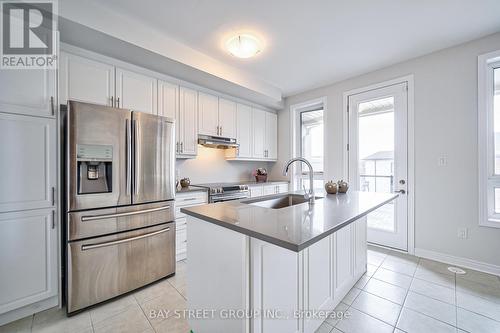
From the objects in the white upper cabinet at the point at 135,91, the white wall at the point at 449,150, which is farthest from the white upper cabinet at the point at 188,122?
the white wall at the point at 449,150

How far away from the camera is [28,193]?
1.67 m

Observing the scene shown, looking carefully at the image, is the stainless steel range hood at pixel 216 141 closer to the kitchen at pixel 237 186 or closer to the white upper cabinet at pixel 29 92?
the kitchen at pixel 237 186

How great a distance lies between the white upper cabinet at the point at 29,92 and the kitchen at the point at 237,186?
0.4 inches

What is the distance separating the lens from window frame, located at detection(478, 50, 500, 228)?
7.70 feet

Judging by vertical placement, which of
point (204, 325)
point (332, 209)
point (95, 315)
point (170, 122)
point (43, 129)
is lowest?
point (95, 315)

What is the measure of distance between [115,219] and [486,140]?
13.1 feet

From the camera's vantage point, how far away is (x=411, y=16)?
2053 mm

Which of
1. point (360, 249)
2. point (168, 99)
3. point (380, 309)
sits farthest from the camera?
point (168, 99)

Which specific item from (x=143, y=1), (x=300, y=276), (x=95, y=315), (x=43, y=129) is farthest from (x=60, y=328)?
(x=143, y=1)

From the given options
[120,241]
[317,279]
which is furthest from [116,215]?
[317,279]

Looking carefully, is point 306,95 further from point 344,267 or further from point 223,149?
point 344,267

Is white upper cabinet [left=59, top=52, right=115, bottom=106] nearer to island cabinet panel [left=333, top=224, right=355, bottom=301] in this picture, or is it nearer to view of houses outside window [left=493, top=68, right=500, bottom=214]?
island cabinet panel [left=333, top=224, right=355, bottom=301]

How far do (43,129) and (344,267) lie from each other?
111 inches

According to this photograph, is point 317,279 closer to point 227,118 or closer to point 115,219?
point 115,219
